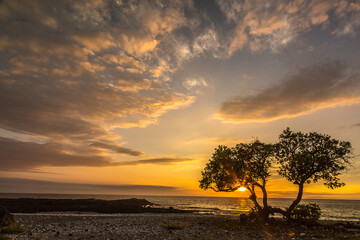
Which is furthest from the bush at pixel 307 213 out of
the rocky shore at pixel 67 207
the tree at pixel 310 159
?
the rocky shore at pixel 67 207

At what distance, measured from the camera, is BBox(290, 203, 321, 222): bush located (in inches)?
1007

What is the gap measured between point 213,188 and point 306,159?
1181 cm

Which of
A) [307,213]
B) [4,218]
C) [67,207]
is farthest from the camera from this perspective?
[67,207]

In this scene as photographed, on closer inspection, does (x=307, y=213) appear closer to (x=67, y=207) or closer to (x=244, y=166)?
(x=244, y=166)

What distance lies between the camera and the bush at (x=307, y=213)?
25578 millimetres

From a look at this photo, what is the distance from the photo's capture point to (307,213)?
25.8 m

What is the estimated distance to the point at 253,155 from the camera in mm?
28672

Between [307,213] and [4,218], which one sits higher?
[307,213]

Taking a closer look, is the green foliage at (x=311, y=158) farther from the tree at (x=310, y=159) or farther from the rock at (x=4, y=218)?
the rock at (x=4, y=218)

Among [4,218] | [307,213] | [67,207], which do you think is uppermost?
[307,213]

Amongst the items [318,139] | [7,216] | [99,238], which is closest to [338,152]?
[318,139]

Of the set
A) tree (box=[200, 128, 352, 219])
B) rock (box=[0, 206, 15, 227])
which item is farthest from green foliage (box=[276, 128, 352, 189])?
rock (box=[0, 206, 15, 227])

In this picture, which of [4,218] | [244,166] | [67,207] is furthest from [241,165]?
[67,207]

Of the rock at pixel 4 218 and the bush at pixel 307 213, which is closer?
the rock at pixel 4 218
